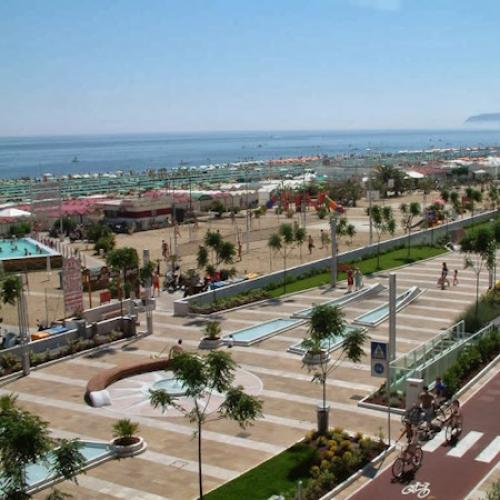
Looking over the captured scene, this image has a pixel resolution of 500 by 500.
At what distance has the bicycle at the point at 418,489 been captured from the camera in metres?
12.9

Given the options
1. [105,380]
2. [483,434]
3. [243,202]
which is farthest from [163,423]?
[243,202]

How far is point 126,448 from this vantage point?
14.9 meters

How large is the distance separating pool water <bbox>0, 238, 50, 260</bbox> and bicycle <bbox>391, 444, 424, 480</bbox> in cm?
3143

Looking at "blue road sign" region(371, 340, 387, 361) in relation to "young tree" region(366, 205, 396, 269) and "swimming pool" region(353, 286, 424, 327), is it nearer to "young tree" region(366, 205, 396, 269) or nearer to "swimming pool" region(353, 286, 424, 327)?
"swimming pool" region(353, 286, 424, 327)

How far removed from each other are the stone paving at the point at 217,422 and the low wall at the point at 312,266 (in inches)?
47.2

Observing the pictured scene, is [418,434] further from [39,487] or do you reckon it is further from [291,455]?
[39,487]

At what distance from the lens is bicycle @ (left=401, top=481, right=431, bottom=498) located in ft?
42.4

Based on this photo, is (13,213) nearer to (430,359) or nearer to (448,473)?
(430,359)

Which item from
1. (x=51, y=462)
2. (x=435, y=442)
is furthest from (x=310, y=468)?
(x=51, y=462)

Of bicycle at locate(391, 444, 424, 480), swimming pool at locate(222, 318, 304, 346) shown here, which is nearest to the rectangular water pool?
swimming pool at locate(222, 318, 304, 346)

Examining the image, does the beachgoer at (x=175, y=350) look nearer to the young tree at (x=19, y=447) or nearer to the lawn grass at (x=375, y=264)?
the young tree at (x=19, y=447)

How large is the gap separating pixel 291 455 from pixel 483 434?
391 cm

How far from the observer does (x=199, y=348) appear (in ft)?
75.0

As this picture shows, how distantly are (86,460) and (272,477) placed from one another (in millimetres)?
3226
